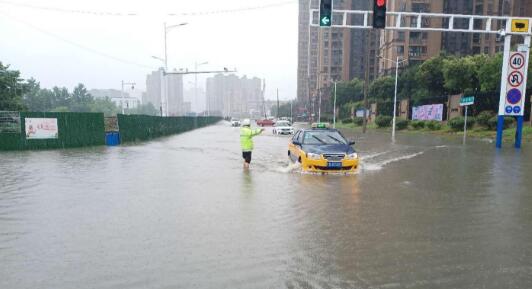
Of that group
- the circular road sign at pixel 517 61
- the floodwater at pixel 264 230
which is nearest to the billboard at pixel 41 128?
the floodwater at pixel 264 230

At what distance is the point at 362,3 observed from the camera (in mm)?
136750

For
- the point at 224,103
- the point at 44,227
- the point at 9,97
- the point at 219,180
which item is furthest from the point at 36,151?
the point at 224,103

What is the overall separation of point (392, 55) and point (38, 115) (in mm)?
85635

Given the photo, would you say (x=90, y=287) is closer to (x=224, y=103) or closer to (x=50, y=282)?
(x=50, y=282)

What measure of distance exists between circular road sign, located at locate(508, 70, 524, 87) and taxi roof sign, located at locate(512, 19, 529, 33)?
79.3 inches

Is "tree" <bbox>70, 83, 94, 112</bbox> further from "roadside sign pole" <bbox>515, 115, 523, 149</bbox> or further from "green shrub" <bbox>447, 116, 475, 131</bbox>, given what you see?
"roadside sign pole" <bbox>515, 115, 523, 149</bbox>

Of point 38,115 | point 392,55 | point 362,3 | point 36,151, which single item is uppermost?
point 362,3

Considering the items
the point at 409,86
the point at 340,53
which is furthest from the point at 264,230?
the point at 340,53

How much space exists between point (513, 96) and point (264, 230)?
1885cm

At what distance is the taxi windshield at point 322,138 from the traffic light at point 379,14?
4.31 m

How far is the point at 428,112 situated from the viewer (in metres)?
47.6

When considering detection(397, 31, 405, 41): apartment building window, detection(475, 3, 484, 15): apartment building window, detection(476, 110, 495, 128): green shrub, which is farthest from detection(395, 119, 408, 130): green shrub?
detection(475, 3, 484, 15): apartment building window

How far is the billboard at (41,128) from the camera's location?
62.2 ft

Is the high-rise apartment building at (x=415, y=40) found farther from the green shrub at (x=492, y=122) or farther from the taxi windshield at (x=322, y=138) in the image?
the taxi windshield at (x=322, y=138)
